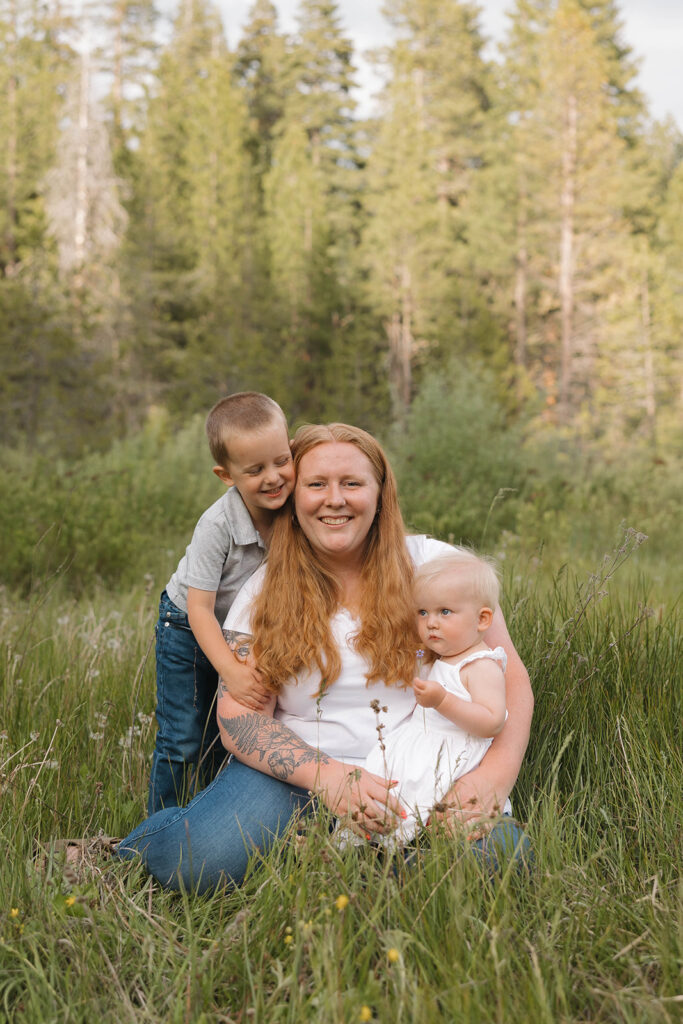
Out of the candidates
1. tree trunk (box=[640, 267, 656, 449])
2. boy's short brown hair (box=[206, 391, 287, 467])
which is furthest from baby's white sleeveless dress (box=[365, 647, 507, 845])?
tree trunk (box=[640, 267, 656, 449])

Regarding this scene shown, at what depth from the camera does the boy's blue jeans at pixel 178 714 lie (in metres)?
3.19

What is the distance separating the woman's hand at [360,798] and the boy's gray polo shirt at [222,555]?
0.79m

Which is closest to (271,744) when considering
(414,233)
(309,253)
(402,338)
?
(414,233)

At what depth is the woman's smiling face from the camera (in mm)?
2873

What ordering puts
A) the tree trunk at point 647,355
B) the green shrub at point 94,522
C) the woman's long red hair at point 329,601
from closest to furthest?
the woman's long red hair at point 329,601, the green shrub at point 94,522, the tree trunk at point 647,355

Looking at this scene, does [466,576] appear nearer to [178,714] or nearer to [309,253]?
[178,714]

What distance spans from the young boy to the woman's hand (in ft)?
1.30

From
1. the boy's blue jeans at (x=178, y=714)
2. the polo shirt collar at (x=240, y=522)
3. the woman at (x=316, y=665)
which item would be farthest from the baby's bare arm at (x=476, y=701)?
the boy's blue jeans at (x=178, y=714)

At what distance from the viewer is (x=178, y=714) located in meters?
3.23

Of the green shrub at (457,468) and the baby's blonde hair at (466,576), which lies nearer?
the baby's blonde hair at (466,576)

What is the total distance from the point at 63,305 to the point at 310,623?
596 inches

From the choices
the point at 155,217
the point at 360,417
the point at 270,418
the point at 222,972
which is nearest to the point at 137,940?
the point at 222,972

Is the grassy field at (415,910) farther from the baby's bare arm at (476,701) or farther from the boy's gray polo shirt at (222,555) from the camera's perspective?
the boy's gray polo shirt at (222,555)

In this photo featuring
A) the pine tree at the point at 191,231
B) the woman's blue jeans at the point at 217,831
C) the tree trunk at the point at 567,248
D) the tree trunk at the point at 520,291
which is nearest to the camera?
the woman's blue jeans at the point at 217,831
